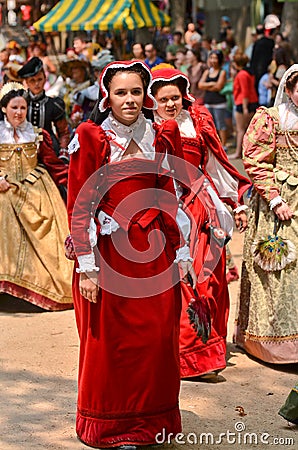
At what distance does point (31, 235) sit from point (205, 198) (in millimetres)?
1887

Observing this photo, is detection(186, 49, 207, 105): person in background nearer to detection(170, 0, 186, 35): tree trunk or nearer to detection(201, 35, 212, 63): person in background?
detection(201, 35, 212, 63): person in background

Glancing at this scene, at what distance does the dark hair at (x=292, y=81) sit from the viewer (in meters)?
5.60

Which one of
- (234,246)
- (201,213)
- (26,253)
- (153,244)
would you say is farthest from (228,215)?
(234,246)

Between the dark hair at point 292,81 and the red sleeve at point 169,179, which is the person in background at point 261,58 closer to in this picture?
the dark hair at point 292,81

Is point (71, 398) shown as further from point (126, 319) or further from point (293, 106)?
point (293, 106)

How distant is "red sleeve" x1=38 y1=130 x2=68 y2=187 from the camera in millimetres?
7234

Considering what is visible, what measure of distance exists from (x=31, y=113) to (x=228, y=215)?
8.08ft

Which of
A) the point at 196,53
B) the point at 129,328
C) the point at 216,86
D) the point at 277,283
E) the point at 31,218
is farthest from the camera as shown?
the point at 196,53

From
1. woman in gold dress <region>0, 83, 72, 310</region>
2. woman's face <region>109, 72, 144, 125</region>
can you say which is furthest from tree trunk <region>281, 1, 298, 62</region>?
woman's face <region>109, 72, 144, 125</region>

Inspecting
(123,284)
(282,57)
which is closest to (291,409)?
(123,284)

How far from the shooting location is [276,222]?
19.0ft

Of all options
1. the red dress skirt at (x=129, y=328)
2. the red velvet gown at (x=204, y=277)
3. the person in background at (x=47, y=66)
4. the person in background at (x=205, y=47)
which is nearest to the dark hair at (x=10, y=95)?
the red velvet gown at (x=204, y=277)

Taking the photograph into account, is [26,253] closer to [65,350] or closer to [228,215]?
[65,350]

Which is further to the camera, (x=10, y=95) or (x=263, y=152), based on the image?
(x=10, y=95)
